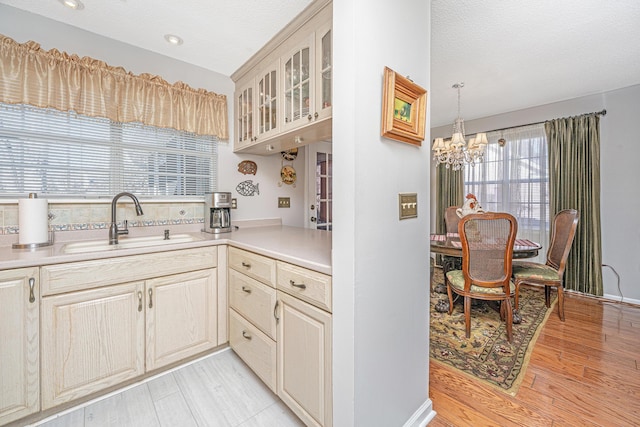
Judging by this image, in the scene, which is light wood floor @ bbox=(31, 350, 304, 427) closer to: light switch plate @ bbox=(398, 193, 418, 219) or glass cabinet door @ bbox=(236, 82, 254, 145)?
light switch plate @ bbox=(398, 193, 418, 219)

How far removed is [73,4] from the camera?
1.67 meters

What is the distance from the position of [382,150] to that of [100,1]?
2.03m

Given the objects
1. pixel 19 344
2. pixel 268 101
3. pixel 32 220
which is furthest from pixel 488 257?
pixel 32 220

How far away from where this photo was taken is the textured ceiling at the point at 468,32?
1.71m

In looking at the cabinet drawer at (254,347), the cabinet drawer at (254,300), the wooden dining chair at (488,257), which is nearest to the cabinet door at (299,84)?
the cabinet drawer at (254,300)

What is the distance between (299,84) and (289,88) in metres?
0.14

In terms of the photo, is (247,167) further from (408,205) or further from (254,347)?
(408,205)

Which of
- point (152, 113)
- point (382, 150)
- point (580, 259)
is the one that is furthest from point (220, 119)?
point (580, 259)

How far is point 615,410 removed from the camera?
1459 millimetres

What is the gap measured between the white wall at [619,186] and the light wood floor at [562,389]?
118 centimetres

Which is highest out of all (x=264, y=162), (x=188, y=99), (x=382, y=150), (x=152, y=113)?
(x=188, y=99)

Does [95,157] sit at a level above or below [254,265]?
above

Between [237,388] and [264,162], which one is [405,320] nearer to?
[237,388]

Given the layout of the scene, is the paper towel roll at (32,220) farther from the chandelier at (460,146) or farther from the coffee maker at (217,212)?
the chandelier at (460,146)
